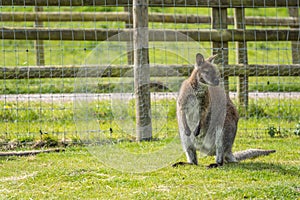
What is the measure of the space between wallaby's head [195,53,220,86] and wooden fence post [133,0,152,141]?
1.49 m

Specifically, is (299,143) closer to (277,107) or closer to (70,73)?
(277,107)

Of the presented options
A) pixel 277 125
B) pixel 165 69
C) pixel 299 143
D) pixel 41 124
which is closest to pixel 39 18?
pixel 41 124

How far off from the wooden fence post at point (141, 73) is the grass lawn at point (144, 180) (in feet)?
3.15

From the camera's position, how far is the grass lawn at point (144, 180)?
477 centimetres

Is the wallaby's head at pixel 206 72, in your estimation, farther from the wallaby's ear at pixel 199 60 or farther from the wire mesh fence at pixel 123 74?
the wire mesh fence at pixel 123 74

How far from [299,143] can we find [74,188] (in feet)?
11.2

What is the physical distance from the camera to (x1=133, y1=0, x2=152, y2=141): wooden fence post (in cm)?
729

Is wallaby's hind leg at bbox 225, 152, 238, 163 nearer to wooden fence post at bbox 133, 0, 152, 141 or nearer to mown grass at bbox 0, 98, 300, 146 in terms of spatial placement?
wooden fence post at bbox 133, 0, 152, 141

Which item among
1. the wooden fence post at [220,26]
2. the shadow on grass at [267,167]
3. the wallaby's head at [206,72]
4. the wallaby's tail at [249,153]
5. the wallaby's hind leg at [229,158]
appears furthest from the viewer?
the wooden fence post at [220,26]

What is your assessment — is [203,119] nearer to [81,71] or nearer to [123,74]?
[123,74]

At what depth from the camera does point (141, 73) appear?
729 cm

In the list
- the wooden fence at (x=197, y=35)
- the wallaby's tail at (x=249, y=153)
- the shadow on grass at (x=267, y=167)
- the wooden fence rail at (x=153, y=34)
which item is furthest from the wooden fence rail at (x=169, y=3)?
the shadow on grass at (x=267, y=167)

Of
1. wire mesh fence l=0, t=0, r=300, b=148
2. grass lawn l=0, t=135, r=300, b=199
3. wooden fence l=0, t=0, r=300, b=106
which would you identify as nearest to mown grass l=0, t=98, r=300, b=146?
wire mesh fence l=0, t=0, r=300, b=148

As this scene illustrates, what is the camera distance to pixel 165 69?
7559 millimetres
